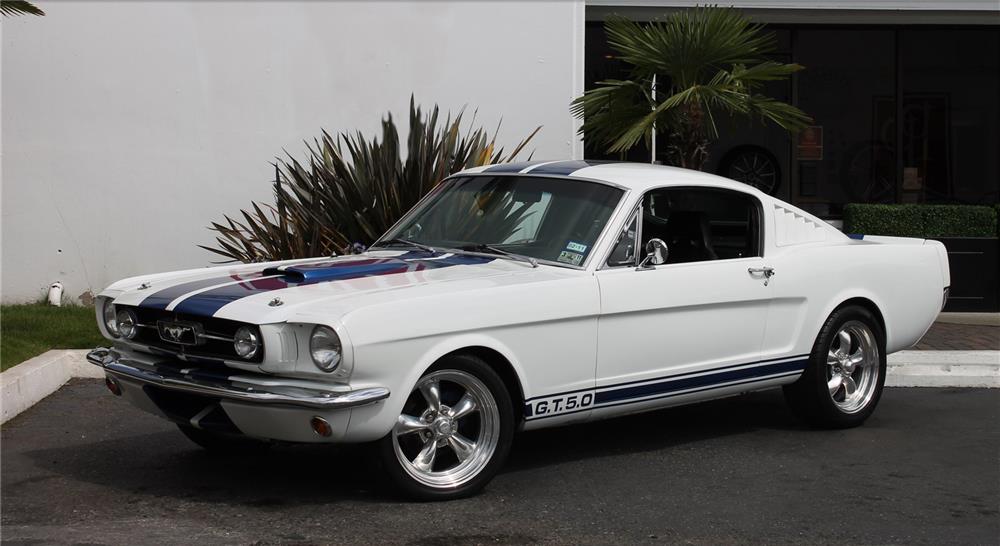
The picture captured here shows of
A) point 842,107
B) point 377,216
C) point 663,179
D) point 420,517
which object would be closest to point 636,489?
point 420,517

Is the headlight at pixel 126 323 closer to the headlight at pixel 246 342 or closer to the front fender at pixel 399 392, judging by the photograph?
the headlight at pixel 246 342

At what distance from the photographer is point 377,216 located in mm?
9719

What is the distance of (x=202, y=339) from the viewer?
18.1ft

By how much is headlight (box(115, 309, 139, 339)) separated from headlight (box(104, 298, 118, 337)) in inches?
2.3

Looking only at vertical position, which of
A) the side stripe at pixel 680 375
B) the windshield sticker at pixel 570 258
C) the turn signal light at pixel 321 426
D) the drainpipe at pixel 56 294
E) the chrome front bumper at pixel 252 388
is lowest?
the turn signal light at pixel 321 426

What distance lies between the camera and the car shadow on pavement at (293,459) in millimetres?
5785

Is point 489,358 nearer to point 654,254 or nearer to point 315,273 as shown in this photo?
point 315,273

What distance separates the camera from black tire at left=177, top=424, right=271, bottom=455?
6.45 meters

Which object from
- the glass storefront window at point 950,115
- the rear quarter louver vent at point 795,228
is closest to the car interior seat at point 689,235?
the rear quarter louver vent at point 795,228

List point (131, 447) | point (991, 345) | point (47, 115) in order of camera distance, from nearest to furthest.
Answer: point (131, 447) → point (991, 345) → point (47, 115)

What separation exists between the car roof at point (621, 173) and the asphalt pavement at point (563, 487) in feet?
4.72

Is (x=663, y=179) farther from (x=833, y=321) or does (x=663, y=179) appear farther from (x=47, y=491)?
(x=47, y=491)

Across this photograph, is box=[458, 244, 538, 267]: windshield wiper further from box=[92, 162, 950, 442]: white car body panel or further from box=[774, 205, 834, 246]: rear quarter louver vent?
box=[774, 205, 834, 246]: rear quarter louver vent

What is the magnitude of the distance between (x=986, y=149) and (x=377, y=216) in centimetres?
869
